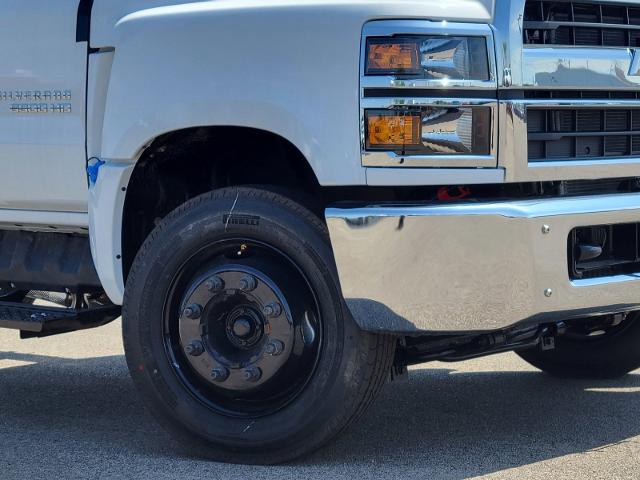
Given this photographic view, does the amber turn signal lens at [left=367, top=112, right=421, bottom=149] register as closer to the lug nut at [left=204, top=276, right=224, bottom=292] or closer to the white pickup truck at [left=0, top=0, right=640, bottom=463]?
the white pickup truck at [left=0, top=0, right=640, bottom=463]

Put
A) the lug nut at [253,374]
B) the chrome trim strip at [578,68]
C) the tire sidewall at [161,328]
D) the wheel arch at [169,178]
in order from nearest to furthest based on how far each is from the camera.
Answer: the chrome trim strip at [578,68] → the tire sidewall at [161,328] → the lug nut at [253,374] → the wheel arch at [169,178]

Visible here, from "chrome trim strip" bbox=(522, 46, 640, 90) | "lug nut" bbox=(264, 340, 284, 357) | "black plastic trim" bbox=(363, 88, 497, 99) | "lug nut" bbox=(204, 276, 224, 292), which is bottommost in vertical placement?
"lug nut" bbox=(264, 340, 284, 357)

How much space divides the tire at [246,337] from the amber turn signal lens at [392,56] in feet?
1.90

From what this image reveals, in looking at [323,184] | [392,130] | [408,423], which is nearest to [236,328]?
[323,184]

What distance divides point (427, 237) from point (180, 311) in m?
1.00

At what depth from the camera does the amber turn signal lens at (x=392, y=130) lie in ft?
12.2

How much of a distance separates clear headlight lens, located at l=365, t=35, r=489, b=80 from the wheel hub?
34.1 inches

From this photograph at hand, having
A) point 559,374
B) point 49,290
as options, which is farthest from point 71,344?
point 559,374

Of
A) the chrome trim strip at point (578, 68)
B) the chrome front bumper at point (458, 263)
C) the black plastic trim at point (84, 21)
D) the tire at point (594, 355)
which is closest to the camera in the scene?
the chrome front bumper at point (458, 263)

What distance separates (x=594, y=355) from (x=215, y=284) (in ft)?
7.28

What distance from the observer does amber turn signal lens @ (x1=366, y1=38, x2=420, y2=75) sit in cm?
371

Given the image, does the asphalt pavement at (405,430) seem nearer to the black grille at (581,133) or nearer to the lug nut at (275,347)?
the lug nut at (275,347)

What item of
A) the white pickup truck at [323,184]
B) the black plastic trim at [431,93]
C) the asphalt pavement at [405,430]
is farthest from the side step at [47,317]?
the black plastic trim at [431,93]

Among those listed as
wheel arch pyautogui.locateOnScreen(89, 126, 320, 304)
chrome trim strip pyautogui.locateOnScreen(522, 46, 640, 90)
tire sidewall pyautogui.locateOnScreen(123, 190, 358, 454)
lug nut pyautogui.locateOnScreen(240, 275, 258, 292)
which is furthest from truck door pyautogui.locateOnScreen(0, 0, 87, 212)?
chrome trim strip pyautogui.locateOnScreen(522, 46, 640, 90)
